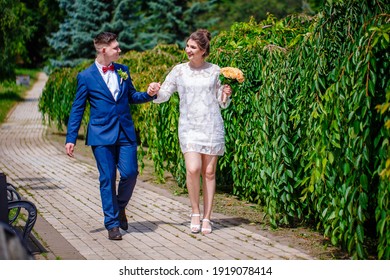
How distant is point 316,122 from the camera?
634 centimetres

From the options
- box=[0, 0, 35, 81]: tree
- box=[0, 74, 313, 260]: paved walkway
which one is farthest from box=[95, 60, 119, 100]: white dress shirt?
box=[0, 0, 35, 81]: tree

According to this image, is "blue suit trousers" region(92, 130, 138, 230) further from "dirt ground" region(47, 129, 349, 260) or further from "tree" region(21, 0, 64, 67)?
"tree" region(21, 0, 64, 67)

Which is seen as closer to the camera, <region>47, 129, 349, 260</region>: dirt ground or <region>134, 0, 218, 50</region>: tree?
<region>47, 129, 349, 260</region>: dirt ground

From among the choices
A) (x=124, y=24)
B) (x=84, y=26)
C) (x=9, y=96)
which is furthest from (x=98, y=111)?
(x=9, y=96)

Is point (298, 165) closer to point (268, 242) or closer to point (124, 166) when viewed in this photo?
point (268, 242)

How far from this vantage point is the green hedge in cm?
557

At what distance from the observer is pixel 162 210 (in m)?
8.80

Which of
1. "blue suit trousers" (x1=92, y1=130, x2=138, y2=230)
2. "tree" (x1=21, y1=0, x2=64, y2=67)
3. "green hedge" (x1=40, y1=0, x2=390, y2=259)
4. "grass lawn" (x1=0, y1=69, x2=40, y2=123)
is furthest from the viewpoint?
"tree" (x1=21, y1=0, x2=64, y2=67)

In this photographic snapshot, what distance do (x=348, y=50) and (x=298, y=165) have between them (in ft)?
5.75

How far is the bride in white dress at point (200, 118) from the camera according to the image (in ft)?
23.8

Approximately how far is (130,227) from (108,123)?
1.24 metres

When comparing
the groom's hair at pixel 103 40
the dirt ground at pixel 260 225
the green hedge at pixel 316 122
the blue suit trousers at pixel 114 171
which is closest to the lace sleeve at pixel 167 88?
the blue suit trousers at pixel 114 171

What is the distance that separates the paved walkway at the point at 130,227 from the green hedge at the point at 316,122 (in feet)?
1.71

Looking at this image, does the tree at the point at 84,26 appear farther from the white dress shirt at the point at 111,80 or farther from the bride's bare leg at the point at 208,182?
the bride's bare leg at the point at 208,182
